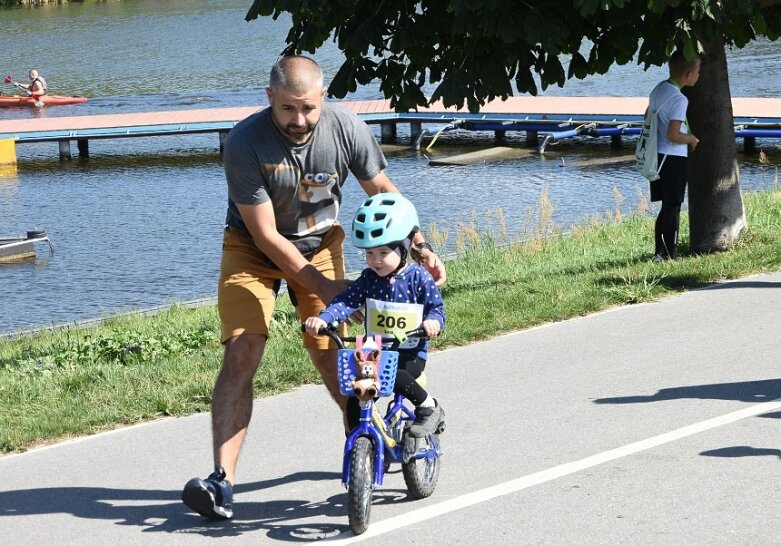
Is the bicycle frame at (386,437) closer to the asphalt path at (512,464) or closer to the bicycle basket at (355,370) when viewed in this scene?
the bicycle basket at (355,370)

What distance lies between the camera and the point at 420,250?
5344 mm

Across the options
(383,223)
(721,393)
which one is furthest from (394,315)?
(721,393)

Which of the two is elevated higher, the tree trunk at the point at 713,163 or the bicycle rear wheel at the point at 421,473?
the tree trunk at the point at 713,163

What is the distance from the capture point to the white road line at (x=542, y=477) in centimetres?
515

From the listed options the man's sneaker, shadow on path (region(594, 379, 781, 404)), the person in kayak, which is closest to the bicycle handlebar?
the man's sneaker

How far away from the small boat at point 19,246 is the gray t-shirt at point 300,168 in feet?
48.3

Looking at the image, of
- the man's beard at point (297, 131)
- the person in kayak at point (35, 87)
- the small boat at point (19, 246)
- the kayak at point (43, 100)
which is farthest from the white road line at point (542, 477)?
the kayak at point (43, 100)

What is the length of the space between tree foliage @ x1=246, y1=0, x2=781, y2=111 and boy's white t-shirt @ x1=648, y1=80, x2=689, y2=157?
795mm

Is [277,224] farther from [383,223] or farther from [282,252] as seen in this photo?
[383,223]

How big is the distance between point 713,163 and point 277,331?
4.28m

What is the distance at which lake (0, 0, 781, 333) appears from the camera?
17922mm

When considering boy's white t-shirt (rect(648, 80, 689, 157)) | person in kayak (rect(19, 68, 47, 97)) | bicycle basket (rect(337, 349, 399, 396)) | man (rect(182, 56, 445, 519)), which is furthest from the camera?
person in kayak (rect(19, 68, 47, 97))

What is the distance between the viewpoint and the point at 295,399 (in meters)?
7.21

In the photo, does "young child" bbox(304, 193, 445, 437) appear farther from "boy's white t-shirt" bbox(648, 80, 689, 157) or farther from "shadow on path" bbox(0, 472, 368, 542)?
"boy's white t-shirt" bbox(648, 80, 689, 157)
